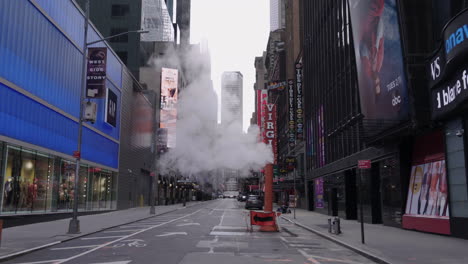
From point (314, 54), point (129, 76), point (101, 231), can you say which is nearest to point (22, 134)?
point (101, 231)

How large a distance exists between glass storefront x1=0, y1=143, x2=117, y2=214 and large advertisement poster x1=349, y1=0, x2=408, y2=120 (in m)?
15.7

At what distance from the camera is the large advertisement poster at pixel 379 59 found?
760 inches

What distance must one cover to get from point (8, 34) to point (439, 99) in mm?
20628

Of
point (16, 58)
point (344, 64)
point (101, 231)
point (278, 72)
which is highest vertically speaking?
point (278, 72)

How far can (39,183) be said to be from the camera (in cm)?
2584

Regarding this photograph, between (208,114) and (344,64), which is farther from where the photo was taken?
(208,114)

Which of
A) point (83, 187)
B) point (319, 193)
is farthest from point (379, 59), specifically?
point (83, 187)

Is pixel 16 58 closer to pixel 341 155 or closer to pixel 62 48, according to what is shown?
pixel 62 48

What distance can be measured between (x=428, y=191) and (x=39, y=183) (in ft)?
72.6

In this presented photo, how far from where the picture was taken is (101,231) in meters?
20.9

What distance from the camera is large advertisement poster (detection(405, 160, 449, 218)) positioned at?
722 inches

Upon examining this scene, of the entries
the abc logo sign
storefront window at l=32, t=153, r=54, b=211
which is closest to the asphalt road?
the abc logo sign

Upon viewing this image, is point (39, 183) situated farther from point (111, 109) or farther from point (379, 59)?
point (379, 59)

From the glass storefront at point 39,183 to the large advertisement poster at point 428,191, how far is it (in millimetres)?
16498
